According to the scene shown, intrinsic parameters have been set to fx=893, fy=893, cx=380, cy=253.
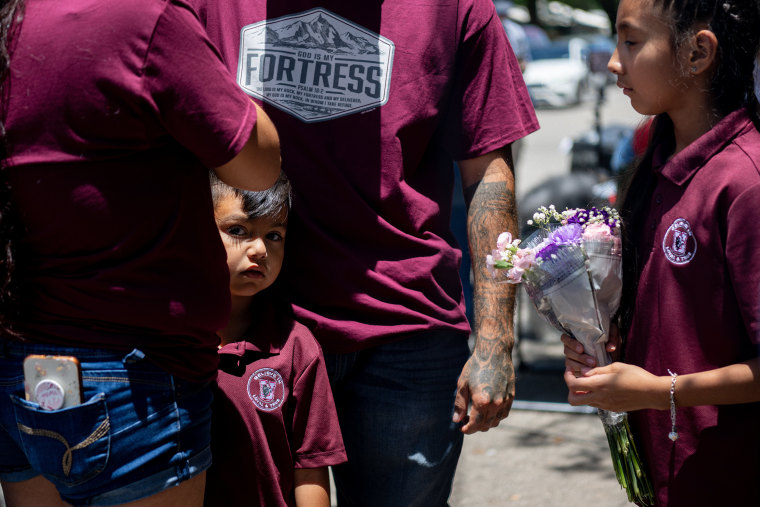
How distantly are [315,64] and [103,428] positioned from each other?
1125mm

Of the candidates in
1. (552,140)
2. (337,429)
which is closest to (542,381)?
(337,429)

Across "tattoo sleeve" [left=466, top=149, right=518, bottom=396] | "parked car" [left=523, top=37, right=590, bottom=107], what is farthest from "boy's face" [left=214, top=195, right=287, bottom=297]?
"parked car" [left=523, top=37, right=590, bottom=107]

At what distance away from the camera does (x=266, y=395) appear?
2291 millimetres

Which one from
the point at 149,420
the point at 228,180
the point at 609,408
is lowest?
the point at 609,408

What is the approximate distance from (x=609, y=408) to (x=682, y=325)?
265mm

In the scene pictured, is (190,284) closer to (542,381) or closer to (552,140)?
(542,381)

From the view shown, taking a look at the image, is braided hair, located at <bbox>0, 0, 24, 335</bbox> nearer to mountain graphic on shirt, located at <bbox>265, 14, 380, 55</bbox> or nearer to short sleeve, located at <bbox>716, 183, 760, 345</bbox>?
mountain graphic on shirt, located at <bbox>265, 14, 380, 55</bbox>

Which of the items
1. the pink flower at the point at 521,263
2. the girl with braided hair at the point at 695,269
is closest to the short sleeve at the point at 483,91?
the girl with braided hair at the point at 695,269

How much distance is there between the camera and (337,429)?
7.66 feet

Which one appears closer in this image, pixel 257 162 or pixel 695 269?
pixel 257 162

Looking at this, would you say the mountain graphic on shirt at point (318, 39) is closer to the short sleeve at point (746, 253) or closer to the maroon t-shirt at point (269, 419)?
the maroon t-shirt at point (269, 419)

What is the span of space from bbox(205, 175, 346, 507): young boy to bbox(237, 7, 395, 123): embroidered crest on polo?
0.23m

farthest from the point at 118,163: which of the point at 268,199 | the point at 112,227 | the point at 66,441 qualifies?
the point at 268,199

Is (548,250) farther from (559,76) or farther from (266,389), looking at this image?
(559,76)
